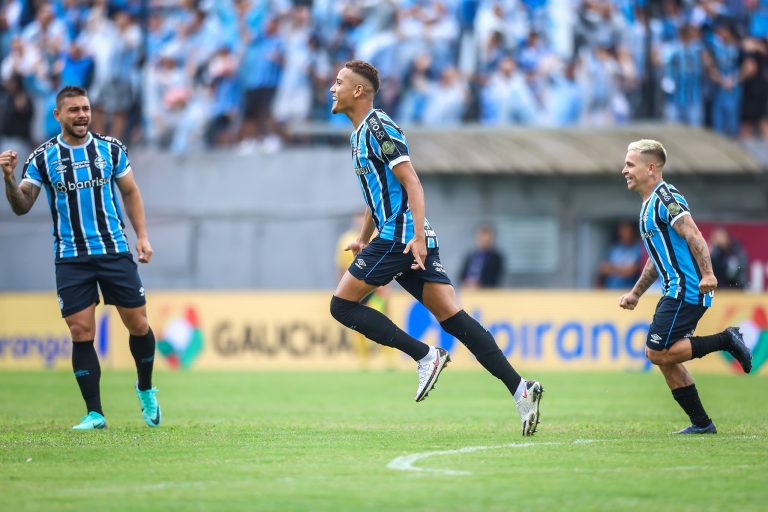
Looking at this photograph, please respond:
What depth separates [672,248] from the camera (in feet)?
29.5

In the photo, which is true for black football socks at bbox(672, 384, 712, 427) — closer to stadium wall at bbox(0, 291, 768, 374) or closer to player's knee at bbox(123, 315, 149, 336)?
player's knee at bbox(123, 315, 149, 336)

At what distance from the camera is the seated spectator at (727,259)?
61.6 ft

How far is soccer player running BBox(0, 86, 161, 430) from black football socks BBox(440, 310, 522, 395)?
2.38 meters

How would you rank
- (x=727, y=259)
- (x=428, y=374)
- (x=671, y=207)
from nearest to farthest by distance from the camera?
(x=428, y=374) → (x=671, y=207) → (x=727, y=259)

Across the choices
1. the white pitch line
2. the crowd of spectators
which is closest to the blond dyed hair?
the white pitch line

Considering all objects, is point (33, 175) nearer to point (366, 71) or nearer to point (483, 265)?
point (366, 71)

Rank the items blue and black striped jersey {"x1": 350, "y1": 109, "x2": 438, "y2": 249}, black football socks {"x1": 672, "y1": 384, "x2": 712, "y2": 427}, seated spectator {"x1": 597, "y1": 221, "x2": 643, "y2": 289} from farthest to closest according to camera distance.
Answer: seated spectator {"x1": 597, "y1": 221, "x2": 643, "y2": 289}
black football socks {"x1": 672, "y1": 384, "x2": 712, "y2": 427}
blue and black striped jersey {"x1": 350, "y1": 109, "x2": 438, "y2": 249}

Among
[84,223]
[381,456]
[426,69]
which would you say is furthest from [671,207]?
[426,69]

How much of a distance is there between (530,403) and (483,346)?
1.68 ft

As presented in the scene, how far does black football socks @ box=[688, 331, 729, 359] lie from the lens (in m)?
8.94

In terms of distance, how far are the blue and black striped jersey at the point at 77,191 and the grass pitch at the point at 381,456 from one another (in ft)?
4.52

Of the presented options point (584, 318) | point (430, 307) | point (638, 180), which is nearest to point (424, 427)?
point (430, 307)

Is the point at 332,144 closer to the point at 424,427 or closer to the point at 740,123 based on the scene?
the point at 740,123

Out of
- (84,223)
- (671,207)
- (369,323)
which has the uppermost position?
(671,207)
